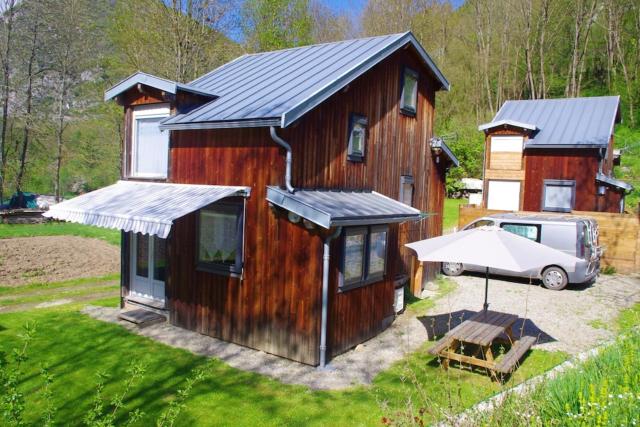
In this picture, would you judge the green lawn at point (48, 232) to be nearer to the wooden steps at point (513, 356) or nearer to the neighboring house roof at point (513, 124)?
the neighboring house roof at point (513, 124)

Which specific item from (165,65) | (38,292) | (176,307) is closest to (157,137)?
(176,307)

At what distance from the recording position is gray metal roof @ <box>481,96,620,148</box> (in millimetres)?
21781

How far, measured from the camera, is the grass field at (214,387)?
21.5 ft

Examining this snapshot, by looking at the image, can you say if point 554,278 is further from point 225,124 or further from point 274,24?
point 274,24

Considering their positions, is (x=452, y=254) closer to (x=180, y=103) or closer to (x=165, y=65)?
(x=180, y=103)

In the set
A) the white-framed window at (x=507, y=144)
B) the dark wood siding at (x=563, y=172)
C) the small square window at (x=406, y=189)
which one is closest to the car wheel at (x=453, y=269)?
the small square window at (x=406, y=189)

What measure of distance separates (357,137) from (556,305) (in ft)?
23.3

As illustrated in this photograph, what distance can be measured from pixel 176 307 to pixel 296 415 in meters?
4.78

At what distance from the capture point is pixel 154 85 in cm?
1030

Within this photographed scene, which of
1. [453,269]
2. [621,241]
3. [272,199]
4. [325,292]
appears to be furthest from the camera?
[621,241]

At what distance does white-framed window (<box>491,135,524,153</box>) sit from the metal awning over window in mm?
Answer: 18440

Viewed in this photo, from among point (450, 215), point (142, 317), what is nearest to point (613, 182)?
point (450, 215)

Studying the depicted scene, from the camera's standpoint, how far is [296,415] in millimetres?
6648

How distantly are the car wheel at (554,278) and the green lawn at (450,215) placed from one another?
7051mm
